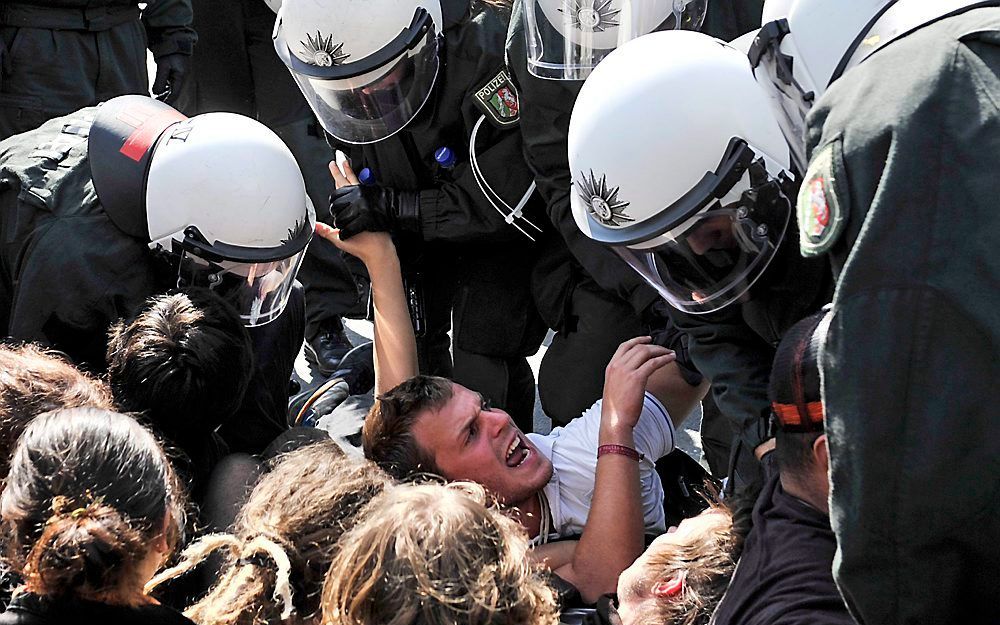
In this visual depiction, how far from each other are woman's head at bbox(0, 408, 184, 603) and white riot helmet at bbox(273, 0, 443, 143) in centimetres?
148

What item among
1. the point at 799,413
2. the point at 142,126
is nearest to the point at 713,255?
the point at 799,413

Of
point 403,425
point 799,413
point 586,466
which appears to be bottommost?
point 586,466

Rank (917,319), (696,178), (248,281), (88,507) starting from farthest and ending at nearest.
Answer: (248,281) < (696,178) < (88,507) < (917,319)

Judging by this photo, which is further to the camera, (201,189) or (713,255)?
(201,189)

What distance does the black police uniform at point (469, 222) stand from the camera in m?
2.98

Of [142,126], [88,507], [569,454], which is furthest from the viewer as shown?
[142,126]

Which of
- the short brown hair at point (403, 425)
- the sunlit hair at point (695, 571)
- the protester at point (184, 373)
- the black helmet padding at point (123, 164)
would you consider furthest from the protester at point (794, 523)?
the black helmet padding at point (123, 164)

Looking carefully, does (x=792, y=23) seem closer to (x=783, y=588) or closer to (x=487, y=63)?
(x=783, y=588)

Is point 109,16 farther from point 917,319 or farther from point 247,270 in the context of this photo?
point 917,319

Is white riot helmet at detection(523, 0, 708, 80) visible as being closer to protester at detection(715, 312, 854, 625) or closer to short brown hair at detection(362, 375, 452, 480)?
short brown hair at detection(362, 375, 452, 480)

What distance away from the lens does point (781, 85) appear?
1.88m

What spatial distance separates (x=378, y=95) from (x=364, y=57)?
0.15 meters

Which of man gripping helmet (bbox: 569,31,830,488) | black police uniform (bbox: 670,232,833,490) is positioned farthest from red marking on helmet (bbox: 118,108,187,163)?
black police uniform (bbox: 670,232,833,490)

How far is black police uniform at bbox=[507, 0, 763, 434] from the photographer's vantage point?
8.91 feet
